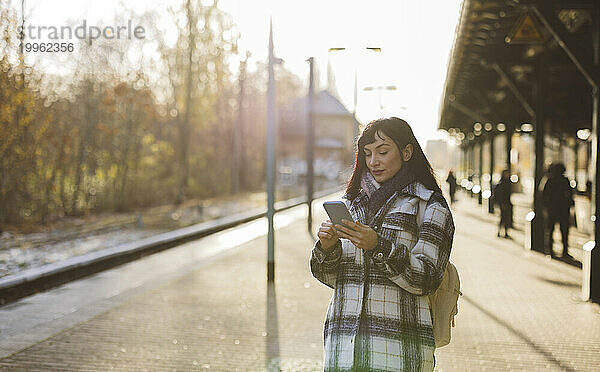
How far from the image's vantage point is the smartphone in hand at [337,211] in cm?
272

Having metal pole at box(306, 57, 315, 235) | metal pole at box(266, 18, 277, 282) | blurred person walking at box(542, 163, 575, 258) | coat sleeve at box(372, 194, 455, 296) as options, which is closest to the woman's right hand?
coat sleeve at box(372, 194, 455, 296)

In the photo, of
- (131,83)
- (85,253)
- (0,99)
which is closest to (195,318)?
(85,253)

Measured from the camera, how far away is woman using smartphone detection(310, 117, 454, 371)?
2766mm

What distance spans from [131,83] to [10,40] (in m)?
9.58

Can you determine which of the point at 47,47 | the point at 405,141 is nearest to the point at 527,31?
the point at 405,141

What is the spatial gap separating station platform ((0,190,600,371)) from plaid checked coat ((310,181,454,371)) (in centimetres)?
311

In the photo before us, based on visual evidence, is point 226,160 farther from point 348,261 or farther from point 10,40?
point 348,261

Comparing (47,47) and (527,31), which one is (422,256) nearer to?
(527,31)

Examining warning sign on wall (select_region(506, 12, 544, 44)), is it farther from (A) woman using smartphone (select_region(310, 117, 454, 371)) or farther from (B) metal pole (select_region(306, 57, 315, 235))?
(A) woman using smartphone (select_region(310, 117, 454, 371))

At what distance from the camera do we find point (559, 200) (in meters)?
14.0

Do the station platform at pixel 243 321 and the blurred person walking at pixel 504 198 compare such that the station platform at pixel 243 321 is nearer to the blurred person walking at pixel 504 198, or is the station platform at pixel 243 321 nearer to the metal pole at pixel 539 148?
the metal pole at pixel 539 148

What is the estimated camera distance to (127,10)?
2784 cm

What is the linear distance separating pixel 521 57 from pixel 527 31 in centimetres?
426

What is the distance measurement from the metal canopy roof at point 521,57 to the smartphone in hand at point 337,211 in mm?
7902
